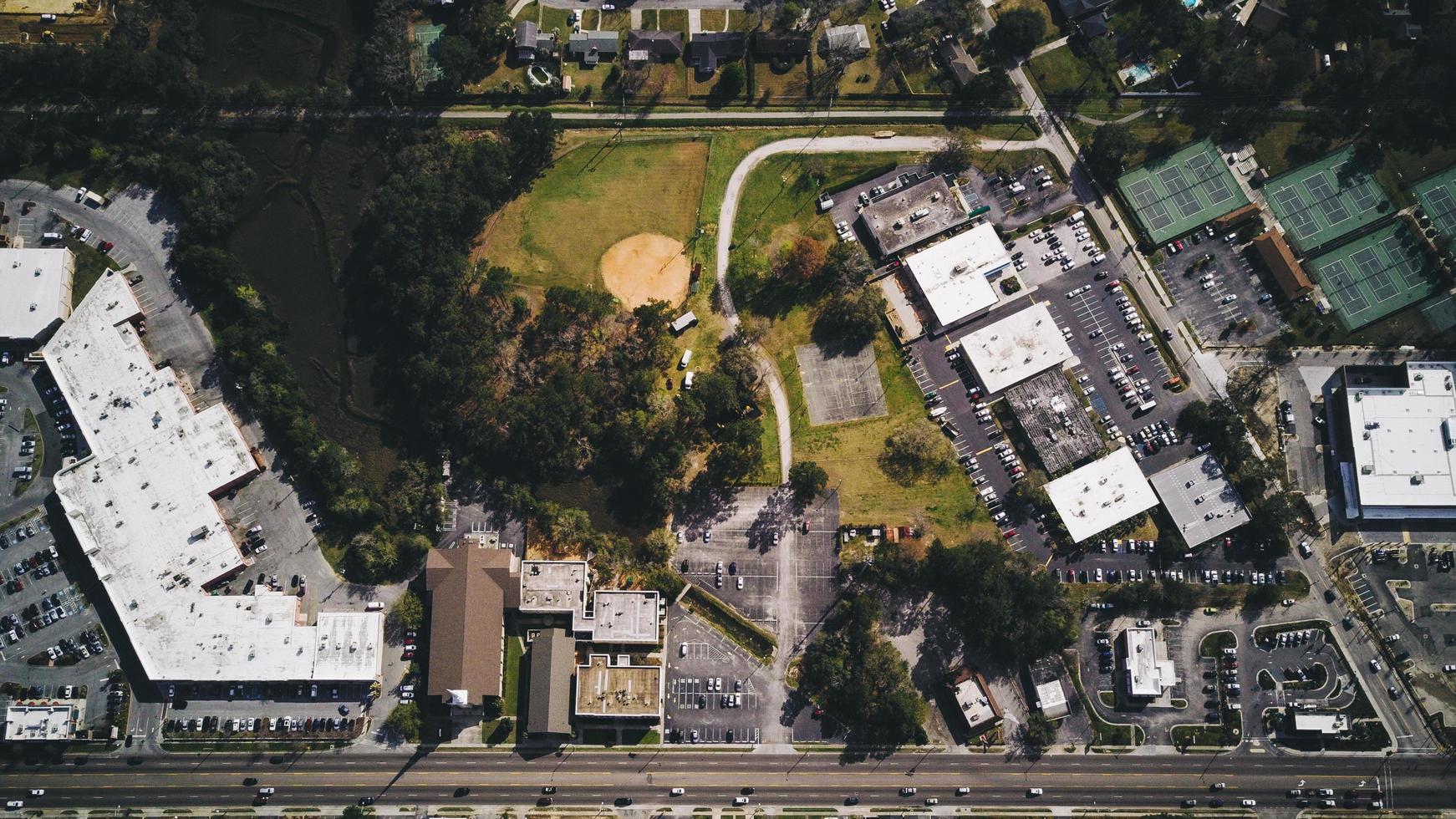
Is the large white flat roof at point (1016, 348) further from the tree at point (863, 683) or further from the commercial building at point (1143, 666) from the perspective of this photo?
the commercial building at point (1143, 666)

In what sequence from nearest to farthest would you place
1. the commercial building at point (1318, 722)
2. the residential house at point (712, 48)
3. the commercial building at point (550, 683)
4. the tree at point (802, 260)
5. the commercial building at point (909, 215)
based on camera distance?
the commercial building at point (550, 683)
the commercial building at point (1318, 722)
the tree at point (802, 260)
the commercial building at point (909, 215)
the residential house at point (712, 48)

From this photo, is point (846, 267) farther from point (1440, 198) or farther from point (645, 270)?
point (1440, 198)

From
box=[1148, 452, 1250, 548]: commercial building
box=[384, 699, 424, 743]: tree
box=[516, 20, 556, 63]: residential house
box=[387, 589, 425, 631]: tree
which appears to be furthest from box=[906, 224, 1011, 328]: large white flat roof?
box=[384, 699, 424, 743]: tree

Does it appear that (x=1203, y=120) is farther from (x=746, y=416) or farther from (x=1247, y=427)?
(x=746, y=416)

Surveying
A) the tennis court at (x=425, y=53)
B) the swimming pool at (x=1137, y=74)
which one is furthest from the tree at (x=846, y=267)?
the tennis court at (x=425, y=53)

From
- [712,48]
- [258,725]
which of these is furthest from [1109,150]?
A: [258,725]

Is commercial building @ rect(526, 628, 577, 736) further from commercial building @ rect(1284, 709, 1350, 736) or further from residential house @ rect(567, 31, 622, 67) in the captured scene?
commercial building @ rect(1284, 709, 1350, 736)
